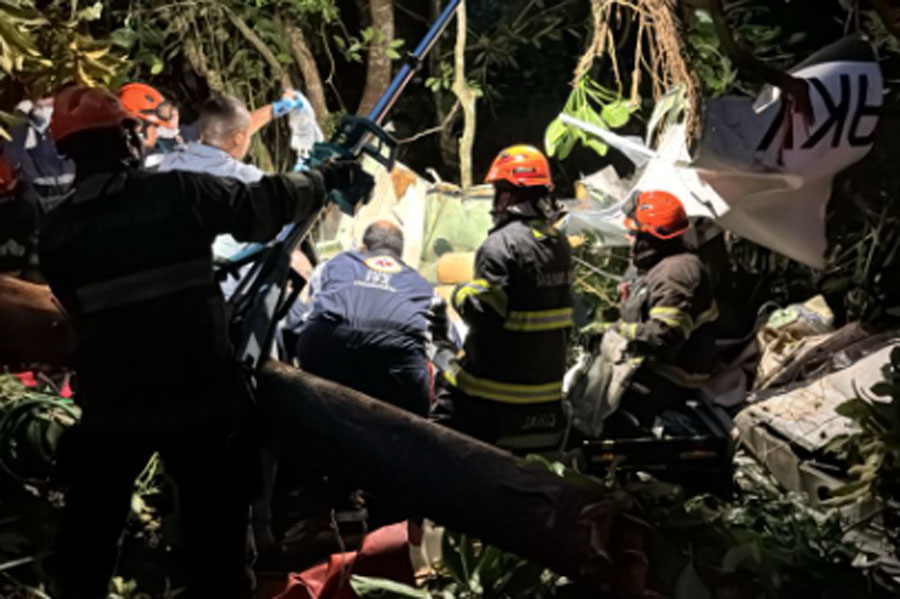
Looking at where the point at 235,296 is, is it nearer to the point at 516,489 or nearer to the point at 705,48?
the point at 516,489

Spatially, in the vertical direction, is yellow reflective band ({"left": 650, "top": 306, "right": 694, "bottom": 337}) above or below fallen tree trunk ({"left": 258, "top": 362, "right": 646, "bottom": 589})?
below

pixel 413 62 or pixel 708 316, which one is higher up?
pixel 413 62

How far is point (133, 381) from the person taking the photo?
2027 mm

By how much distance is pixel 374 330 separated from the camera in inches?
118

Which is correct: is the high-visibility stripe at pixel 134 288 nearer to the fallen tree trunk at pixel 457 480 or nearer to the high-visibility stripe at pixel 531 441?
the fallen tree trunk at pixel 457 480

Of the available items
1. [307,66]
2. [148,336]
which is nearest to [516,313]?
[148,336]

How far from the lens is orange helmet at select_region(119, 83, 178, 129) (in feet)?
10.4

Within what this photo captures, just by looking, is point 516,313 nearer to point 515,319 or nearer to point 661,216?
point 515,319

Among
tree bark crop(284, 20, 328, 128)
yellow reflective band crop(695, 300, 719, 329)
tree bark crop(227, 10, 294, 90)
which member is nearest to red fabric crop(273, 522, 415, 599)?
yellow reflective band crop(695, 300, 719, 329)

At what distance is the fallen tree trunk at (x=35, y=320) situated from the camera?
2.24m

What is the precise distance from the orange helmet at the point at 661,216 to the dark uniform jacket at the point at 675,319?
0.32 ft

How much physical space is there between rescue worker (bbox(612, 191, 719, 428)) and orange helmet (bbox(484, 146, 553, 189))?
65cm

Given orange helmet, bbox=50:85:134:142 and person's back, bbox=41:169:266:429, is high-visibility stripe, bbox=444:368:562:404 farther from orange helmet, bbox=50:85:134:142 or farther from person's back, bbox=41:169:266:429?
orange helmet, bbox=50:85:134:142

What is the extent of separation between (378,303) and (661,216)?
1.16m
